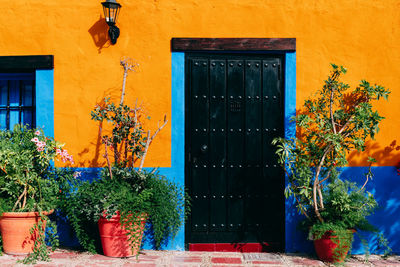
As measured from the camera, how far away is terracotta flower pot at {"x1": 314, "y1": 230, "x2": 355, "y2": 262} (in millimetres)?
4355

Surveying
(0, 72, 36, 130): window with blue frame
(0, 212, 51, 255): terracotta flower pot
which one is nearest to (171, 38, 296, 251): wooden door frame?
(0, 212, 51, 255): terracotta flower pot

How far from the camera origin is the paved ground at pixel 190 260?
14.3 feet

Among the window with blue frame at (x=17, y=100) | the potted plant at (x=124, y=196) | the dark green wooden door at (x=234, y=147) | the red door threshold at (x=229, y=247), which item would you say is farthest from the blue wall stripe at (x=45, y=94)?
the red door threshold at (x=229, y=247)

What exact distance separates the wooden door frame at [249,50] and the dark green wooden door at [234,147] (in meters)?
0.09

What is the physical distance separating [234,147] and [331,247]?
1599 millimetres

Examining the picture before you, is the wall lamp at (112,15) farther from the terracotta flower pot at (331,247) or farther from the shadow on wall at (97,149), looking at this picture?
the terracotta flower pot at (331,247)

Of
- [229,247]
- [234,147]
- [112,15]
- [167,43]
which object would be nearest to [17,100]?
[112,15]

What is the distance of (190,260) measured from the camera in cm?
457

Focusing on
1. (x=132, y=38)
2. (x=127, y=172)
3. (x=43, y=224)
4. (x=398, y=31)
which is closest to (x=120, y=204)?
(x=127, y=172)

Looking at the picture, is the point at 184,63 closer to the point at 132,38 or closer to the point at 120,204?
the point at 132,38

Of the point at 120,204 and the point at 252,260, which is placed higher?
the point at 120,204

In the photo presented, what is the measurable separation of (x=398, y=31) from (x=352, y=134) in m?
1.45

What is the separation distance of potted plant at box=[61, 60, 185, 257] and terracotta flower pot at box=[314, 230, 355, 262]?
5.31ft

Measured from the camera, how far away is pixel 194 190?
199 inches
